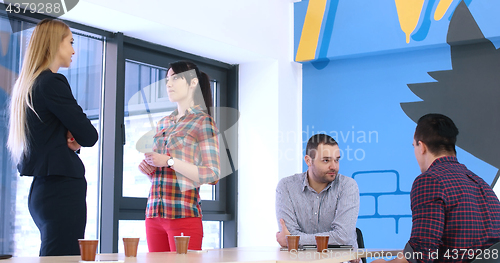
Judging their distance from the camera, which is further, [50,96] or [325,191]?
[325,191]

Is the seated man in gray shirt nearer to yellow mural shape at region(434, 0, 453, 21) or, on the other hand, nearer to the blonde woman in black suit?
the blonde woman in black suit

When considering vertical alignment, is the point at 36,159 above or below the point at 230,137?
below

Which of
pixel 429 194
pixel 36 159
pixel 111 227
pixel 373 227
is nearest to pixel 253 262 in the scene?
pixel 429 194

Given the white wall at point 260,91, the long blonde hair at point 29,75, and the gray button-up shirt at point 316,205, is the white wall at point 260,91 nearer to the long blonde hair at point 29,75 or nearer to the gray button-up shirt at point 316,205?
the gray button-up shirt at point 316,205

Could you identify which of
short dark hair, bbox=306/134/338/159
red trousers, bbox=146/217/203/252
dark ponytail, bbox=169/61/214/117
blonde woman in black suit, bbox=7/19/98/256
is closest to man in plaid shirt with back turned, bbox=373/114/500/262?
red trousers, bbox=146/217/203/252

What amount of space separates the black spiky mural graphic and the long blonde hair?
261 centimetres

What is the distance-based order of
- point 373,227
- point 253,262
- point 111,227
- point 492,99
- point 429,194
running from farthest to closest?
point 373,227
point 492,99
point 111,227
point 429,194
point 253,262

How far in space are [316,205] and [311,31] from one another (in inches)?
70.2

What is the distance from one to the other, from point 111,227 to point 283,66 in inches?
73.8

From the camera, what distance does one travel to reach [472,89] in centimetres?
356

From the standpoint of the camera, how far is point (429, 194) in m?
1.94

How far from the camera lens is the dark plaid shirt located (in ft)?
6.24

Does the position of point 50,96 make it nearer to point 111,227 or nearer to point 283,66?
point 111,227

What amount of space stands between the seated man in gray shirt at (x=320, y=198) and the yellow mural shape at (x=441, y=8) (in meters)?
1.31
